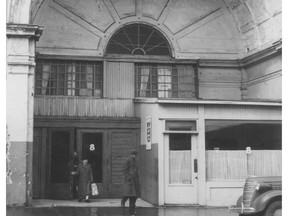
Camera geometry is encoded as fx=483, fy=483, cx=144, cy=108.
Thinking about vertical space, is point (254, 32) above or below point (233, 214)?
above

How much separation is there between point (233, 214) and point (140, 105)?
22.5 feet

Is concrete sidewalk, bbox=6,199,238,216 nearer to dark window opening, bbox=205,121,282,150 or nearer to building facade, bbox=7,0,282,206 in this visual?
building facade, bbox=7,0,282,206

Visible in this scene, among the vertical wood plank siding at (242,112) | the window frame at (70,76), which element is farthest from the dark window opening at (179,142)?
the window frame at (70,76)

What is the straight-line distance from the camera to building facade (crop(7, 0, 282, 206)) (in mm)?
17453

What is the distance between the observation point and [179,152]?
1775 centimetres

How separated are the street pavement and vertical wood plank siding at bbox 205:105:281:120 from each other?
3492 mm

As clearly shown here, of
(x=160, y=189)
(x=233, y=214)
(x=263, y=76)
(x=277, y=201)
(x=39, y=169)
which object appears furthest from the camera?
(x=263, y=76)

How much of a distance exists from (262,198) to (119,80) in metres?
11.2

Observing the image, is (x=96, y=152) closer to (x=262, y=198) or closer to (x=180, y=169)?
(x=180, y=169)

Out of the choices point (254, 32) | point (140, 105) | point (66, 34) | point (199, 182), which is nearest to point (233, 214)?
point (199, 182)

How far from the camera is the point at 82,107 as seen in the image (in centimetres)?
2133

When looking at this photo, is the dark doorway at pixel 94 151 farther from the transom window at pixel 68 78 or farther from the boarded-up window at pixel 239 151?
the boarded-up window at pixel 239 151

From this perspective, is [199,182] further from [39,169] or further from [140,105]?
[39,169]

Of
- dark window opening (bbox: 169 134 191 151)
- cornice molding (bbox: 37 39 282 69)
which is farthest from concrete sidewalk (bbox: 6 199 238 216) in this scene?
cornice molding (bbox: 37 39 282 69)
